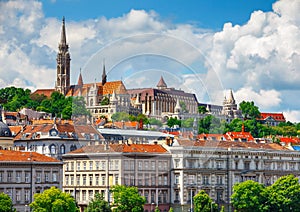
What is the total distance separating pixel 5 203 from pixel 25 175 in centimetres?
953

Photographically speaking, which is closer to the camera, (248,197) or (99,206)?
(99,206)

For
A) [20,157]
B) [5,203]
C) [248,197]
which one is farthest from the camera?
[248,197]

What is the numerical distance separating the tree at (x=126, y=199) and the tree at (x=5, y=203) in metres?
11.8

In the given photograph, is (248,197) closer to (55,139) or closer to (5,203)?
(55,139)

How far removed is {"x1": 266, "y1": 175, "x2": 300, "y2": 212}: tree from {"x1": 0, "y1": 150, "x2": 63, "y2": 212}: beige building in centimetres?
2054

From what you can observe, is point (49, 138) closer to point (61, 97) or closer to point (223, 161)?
point (223, 161)

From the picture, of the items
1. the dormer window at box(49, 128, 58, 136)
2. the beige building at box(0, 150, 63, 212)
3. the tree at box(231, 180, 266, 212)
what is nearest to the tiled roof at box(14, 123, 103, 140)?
the dormer window at box(49, 128, 58, 136)

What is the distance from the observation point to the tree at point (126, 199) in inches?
3127

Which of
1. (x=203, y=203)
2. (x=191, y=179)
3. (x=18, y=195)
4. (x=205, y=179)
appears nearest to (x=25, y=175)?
(x=18, y=195)

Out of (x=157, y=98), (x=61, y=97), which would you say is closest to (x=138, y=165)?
(x=157, y=98)

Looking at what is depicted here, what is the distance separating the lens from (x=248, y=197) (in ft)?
290

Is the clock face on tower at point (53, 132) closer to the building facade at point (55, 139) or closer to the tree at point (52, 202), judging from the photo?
the building facade at point (55, 139)

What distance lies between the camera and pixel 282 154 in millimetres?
104250

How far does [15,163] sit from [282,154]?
3637cm
